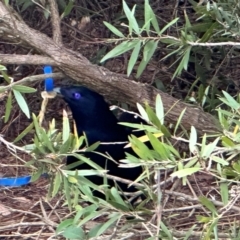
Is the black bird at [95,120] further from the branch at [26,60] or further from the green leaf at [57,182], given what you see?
the green leaf at [57,182]

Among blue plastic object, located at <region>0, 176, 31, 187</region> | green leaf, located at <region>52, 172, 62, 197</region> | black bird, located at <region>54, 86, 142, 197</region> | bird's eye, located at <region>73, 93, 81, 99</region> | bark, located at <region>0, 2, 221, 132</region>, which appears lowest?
blue plastic object, located at <region>0, 176, 31, 187</region>

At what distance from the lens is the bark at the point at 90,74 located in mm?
2719

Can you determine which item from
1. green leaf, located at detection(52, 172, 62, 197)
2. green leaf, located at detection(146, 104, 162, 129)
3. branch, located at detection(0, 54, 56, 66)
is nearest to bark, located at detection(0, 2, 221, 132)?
branch, located at detection(0, 54, 56, 66)

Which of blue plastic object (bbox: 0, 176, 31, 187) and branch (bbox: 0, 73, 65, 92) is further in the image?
blue plastic object (bbox: 0, 176, 31, 187)

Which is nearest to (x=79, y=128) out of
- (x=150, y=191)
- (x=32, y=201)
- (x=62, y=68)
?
(x=32, y=201)

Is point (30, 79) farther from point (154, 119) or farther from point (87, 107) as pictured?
point (154, 119)

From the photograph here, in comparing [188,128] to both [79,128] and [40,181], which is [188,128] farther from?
[40,181]

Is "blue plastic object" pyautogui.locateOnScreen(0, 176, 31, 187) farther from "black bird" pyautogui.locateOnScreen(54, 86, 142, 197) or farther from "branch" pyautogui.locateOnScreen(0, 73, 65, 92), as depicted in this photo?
"branch" pyautogui.locateOnScreen(0, 73, 65, 92)

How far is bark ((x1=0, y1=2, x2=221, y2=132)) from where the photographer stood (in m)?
2.72

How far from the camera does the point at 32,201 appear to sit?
3.60 m

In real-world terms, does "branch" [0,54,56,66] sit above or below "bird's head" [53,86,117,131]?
above

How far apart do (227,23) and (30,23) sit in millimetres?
1647

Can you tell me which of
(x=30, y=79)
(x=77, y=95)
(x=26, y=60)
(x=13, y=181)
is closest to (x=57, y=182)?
(x=30, y=79)

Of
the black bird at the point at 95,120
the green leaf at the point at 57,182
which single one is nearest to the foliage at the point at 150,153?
the green leaf at the point at 57,182
